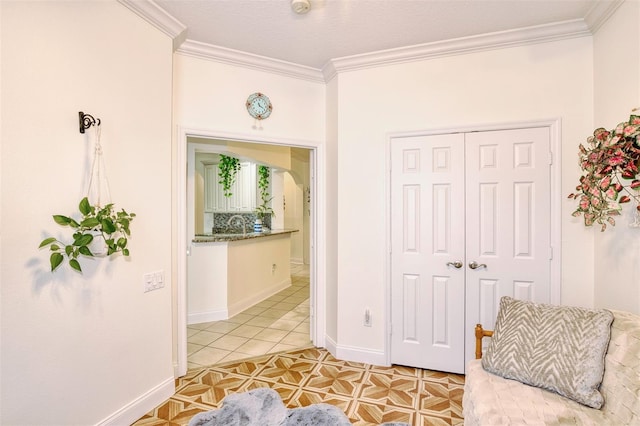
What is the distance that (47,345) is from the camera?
1.66m

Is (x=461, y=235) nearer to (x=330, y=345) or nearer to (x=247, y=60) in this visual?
(x=330, y=345)

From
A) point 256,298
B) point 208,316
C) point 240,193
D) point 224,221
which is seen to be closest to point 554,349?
point 208,316

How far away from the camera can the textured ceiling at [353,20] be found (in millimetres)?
2205

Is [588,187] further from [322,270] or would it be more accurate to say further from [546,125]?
[322,270]

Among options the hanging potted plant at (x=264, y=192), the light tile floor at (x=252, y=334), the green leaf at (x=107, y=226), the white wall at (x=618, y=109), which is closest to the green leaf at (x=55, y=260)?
the green leaf at (x=107, y=226)

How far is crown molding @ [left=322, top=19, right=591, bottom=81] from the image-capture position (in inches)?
94.4

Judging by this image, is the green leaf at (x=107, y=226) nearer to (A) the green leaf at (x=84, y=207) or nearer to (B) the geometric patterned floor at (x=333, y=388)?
(A) the green leaf at (x=84, y=207)

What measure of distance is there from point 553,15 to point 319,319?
3.18m

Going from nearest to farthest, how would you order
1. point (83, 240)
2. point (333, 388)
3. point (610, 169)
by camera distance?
point (83, 240) < point (610, 169) < point (333, 388)

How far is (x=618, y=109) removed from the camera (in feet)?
6.73

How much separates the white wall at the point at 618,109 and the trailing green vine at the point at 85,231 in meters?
3.03

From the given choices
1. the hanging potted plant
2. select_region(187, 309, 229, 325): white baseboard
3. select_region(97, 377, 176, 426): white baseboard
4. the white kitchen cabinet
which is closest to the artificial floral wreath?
select_region(97, 377, 176, 426): white baseboard

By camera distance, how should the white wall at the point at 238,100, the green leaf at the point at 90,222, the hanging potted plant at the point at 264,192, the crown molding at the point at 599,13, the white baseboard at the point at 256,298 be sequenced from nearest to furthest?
1. the green leaf at the point at 90,222
2. the crown molding at the point at 599,13
3. the white wall at the point at 238,100
4. the white baseboard at the point at 256,298
5. the hanging potted plant at the point at 264,192

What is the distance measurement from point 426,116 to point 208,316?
3428 millimetres
